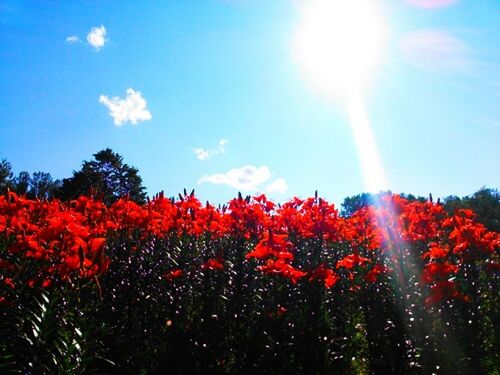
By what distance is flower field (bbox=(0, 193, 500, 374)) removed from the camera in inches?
170

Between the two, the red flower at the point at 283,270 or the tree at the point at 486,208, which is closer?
the red flower at the point at 283,270

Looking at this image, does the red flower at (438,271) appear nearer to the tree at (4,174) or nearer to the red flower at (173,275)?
the red flower at (173,275)

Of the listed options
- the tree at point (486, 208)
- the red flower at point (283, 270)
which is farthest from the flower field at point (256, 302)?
the tree at point (486, 208)

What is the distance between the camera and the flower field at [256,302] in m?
4.32

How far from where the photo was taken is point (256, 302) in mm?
5719

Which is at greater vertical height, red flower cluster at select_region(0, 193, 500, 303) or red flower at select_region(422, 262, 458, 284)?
red flower cluster at select_region(0, 193, 500, 303)

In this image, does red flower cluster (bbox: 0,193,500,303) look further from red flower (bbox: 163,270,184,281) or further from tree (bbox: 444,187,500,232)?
tree (bbox: 444,187,500,232)

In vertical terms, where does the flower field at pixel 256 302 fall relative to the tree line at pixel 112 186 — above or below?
below

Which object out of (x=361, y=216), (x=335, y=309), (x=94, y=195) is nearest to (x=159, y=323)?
(x=335, y=309)

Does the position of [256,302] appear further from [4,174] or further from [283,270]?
[4,174]

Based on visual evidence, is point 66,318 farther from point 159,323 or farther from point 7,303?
point 159,323

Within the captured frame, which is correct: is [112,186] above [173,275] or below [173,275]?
above

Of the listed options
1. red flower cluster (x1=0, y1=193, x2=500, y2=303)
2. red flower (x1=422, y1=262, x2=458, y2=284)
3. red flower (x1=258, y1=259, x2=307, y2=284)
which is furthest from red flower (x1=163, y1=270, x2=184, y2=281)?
red flower (x1=422, y1=262, x2=458, y2=284)

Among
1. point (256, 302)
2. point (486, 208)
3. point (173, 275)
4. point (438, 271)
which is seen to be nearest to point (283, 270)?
point (256, 302)
